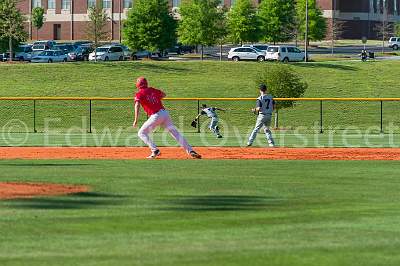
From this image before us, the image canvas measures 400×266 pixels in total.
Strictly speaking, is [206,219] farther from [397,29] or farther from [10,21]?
[397,29]

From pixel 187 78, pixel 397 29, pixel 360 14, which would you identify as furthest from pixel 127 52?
pixel 360 14

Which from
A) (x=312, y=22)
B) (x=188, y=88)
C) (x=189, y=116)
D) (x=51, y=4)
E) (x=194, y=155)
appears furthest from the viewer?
(x=51, y=4)

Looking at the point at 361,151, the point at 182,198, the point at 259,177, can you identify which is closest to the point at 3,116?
the point at 361,151

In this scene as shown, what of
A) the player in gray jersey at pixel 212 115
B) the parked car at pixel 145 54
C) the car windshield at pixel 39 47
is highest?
the car windshield at pixel 39 47

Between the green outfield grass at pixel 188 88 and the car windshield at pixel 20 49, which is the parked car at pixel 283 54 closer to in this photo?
the green outfield grass at pixel 188 88

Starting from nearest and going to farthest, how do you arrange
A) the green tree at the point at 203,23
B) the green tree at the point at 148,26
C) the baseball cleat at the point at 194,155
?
the baseball cleat at the point at 194,155 < the green tree at the point at 203,23 < the green tree at the point at 148,26

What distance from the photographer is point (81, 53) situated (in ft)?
251

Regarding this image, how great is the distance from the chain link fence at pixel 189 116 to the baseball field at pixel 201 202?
7813 millimetres

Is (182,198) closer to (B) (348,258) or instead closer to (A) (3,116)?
(B) (348,258)

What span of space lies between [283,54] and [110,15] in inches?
1672

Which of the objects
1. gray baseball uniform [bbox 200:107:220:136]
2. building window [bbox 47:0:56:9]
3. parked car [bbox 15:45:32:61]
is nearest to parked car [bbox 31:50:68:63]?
parked car [bbox 15:45:32:61]

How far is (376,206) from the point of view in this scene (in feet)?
45.2

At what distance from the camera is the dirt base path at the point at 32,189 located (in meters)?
14.8

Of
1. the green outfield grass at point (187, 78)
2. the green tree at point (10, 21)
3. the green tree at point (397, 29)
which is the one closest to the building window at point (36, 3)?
the green tree at point (397, 29)
